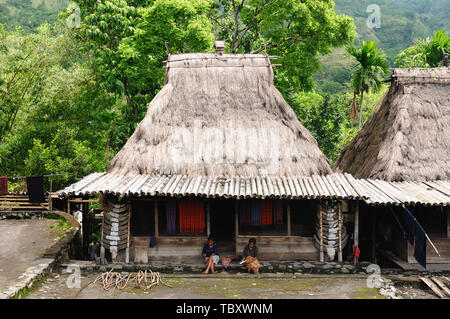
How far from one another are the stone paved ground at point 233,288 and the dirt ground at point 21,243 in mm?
947

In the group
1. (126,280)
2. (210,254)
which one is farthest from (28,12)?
(126,280)

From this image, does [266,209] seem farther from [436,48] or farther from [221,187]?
[436,48]

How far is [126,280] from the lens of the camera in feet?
39.9

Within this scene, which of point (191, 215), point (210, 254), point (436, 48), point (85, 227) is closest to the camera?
point (210, 254)

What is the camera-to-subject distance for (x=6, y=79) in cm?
2561

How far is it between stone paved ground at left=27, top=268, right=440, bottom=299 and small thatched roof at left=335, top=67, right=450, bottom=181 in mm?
4448

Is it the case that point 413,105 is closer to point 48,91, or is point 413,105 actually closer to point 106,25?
point 106,25

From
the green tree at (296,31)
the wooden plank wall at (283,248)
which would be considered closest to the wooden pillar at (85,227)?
the wooden plank wall at (283,248)

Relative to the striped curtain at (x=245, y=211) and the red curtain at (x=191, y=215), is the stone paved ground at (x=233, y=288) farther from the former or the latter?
the striped curtain at (x=245, y=211)

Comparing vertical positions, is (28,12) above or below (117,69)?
above

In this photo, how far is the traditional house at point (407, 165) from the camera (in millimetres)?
13852

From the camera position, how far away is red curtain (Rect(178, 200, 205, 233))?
1392 cm

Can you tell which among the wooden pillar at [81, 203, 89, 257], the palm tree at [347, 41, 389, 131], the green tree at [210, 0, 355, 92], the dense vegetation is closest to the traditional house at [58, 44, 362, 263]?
the wooden pillar at [81, 203, 89, 257]

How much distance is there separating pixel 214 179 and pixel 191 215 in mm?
1357
